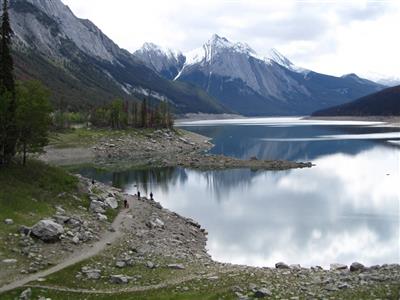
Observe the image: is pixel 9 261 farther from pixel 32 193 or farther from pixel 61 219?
pixel 32 193

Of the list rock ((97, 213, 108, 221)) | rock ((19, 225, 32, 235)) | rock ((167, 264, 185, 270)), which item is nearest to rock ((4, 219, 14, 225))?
rock ((19, 225, 32, 235))

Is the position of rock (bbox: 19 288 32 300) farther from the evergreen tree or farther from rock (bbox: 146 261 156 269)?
the evergreen tree

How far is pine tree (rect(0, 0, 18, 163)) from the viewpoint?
59.9 meters

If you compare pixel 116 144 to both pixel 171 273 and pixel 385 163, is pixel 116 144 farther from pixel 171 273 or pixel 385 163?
pixel 171 273

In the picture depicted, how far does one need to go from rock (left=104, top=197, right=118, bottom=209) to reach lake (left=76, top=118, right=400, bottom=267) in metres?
13.1

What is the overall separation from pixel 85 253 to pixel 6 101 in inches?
1051

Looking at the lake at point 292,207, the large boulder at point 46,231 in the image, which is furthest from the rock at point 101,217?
the lake at point 292,207

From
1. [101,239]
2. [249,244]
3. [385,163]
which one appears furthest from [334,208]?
[385,163]

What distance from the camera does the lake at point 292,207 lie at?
180ft

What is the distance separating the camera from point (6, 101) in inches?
2313

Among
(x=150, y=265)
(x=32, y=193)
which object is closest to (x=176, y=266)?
(x=150, y=265)

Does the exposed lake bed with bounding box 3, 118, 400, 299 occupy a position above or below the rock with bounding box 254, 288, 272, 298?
below

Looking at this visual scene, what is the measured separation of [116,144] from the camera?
17562cm

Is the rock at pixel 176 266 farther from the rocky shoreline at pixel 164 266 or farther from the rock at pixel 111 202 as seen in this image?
the rock at pixel 111 202
